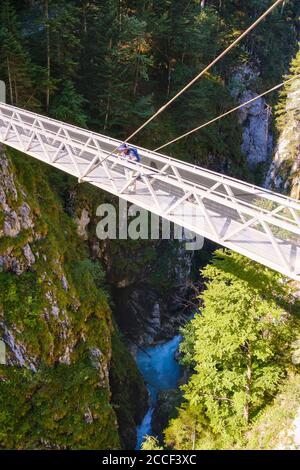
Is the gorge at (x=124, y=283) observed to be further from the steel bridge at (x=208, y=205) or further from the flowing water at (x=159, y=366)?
the steel bridge at (x=208, y=205)

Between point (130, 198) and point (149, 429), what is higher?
point (130, 198)

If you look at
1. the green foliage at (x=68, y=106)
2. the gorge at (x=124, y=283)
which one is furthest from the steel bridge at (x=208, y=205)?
the green foliage at (x=68, y=106)

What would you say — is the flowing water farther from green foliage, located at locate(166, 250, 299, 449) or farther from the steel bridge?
the steel bridge

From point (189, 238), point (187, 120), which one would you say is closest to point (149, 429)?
point (189, 238)

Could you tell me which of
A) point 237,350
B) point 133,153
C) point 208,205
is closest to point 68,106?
point 133,153
